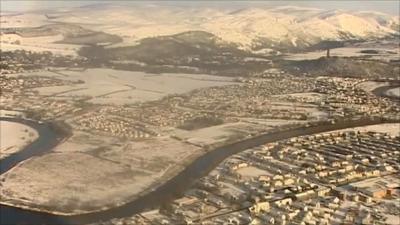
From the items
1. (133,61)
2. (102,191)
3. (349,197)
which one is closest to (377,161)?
(349,197)

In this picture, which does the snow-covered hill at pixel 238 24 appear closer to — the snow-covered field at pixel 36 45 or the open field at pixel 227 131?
the snow-covered field at pixel 36 45

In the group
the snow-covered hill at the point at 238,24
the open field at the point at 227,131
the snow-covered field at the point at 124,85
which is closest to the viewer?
the open field at the point at 227,131

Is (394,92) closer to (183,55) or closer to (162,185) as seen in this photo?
(183,55)

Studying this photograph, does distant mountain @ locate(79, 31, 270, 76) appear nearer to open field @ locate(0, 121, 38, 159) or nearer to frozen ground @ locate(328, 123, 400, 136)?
frozen ground @ locate(328, 123, 400, 136)

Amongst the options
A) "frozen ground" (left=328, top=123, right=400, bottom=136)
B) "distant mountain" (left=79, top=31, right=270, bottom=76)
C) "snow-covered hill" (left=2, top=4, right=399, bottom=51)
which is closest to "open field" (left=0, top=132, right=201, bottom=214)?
"frozen ground" (left=328, top=123, right=400, bottom=136)

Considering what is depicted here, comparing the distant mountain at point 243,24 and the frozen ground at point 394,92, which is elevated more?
the distant mountain at point 243,24

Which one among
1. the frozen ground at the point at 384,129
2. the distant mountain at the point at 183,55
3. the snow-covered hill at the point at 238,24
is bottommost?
the frozen ground at the point at 384,129

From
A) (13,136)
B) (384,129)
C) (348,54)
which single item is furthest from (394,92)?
(13,136)

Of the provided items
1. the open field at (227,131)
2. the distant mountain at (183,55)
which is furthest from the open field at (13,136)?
the distant mountain at (183,55)
